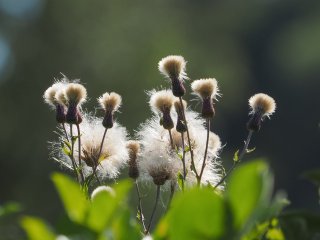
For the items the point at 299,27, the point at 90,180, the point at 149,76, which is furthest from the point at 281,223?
the point at 299,27

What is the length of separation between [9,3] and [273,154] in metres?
19.9

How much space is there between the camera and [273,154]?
144 feet

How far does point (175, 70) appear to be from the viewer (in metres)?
2.17

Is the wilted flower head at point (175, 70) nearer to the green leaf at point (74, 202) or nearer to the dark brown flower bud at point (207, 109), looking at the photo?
the dark brown flower bud at point (207, 109)

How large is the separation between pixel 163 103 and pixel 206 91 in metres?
0.11

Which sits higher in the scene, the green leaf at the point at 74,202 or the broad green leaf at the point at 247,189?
the broad green leaf at the point at 247,189

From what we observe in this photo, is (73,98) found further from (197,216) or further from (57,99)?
(197,216)

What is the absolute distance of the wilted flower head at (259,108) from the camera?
209 cm

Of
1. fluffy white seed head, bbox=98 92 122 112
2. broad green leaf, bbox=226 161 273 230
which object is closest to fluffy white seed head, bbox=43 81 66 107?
fluffy white seed head, bbox=98 92 122 112

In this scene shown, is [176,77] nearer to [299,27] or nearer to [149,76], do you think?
[149,76]

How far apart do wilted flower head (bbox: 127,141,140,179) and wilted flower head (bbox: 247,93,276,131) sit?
31 centimetres

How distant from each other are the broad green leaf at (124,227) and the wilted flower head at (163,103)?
3.88 ft

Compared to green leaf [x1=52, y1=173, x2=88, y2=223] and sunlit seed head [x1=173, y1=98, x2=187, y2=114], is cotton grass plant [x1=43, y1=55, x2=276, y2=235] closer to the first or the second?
sunlit seed head [x1=173, y1=98, x2=187, y2=114]

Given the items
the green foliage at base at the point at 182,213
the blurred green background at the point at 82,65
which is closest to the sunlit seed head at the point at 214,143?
the green foliage at base at the point at 182,213
